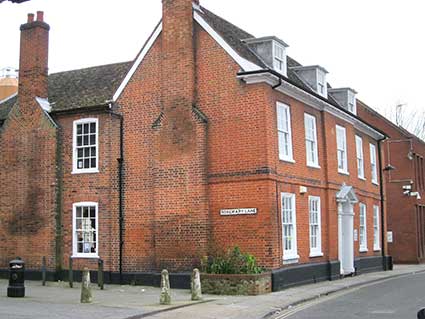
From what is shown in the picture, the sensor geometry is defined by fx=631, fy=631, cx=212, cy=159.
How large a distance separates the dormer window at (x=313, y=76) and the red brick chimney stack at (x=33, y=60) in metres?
10.2

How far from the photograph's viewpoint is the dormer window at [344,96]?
30.4 metres

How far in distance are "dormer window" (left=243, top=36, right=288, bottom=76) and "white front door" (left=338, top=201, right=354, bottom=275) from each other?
6891mm

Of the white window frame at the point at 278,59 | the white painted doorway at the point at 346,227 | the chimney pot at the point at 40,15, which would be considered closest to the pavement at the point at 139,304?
the white painted doorway at the point at 346,227

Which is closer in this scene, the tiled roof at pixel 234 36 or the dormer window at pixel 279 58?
the tiled roof at pixel 234 36

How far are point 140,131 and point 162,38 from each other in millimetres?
3394

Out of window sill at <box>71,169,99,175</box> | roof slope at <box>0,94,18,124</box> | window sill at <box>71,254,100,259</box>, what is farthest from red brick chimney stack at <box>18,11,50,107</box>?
window sill at <box>71,254,100,259</box>

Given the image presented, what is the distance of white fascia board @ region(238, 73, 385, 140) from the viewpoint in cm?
2049

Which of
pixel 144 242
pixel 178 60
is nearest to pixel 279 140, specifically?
pixel 178 60

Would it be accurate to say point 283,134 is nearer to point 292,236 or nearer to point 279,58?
point 279,58

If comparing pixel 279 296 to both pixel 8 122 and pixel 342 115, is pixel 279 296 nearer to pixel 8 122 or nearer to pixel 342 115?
pixel 342 115

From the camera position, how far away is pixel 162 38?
73.3 ft

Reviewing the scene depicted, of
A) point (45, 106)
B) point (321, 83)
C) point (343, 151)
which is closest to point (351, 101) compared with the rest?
point (343, 151)

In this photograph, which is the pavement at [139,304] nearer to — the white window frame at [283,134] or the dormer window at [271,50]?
the white window frame at [283,134]

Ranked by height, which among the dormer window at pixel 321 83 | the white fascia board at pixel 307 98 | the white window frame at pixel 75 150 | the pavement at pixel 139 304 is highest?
the dormer window at pixel 321 83
